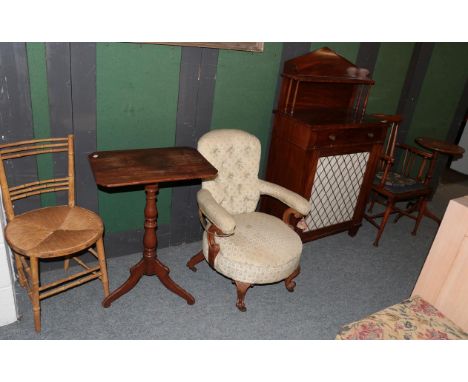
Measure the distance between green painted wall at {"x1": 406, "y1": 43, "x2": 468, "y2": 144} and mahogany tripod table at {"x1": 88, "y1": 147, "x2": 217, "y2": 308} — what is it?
302 cm

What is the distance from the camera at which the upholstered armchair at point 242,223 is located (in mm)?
2580

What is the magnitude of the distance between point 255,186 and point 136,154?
0.98 meters

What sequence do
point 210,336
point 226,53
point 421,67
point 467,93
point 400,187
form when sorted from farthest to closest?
point 467,93 < point 421,67 < point 400,187 < point 226,53 < point 210,336

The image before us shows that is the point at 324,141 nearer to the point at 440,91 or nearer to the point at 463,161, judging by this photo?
the point at 440,91

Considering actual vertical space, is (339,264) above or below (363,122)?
below

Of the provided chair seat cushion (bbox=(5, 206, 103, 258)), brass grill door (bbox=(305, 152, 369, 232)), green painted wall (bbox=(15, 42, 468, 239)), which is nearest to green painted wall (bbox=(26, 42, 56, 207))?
green painted wall (bbox=(15, 42, 468, 239))

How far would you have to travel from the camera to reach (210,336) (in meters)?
2.57

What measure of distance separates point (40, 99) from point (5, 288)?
3.97 feet

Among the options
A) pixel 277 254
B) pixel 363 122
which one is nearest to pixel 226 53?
pixel 363 122

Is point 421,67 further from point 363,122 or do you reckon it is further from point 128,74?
point 128,74

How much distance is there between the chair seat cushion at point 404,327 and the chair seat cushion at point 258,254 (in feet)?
2.36

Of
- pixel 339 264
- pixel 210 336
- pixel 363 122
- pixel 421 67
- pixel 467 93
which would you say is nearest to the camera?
pixel 210 336

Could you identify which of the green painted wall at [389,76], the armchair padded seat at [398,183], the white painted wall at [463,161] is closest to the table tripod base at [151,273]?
the armchair padded seat at [398,183]

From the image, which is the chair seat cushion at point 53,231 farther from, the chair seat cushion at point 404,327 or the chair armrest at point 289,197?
the chair seat cushion at point 404,327
